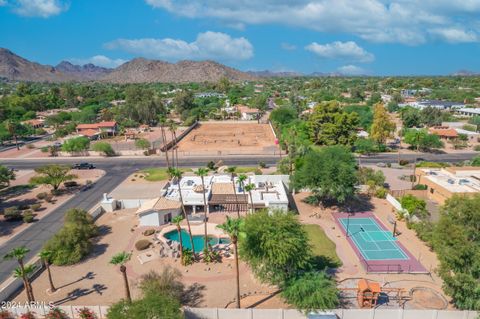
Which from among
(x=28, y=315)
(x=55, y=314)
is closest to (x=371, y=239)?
(x=55, y=314)

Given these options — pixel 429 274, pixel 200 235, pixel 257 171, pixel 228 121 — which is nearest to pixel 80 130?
pixel 228 121

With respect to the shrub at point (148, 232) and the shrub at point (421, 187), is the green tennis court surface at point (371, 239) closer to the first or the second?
the shrub at point (421, 187)

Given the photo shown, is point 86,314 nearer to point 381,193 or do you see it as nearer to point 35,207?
point 35,207

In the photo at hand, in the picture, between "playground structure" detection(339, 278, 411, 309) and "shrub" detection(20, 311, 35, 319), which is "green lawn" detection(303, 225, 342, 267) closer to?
"playground structure" detection(339, 278, 411, 309)

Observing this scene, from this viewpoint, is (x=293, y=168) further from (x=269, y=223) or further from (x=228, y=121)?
(x=228, y=121)

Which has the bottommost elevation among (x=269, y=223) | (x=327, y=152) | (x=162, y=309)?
(x=162, y=309)

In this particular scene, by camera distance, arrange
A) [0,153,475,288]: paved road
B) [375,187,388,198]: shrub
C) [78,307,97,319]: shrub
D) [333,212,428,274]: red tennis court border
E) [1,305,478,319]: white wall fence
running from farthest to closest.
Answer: [375,187,388,198]: shrub
[0,153,475,288]: paved road
[333,212,428,274]: red tennis court border
[78,307,97,319]: shrub
[1,305,478,319]: white wall fence

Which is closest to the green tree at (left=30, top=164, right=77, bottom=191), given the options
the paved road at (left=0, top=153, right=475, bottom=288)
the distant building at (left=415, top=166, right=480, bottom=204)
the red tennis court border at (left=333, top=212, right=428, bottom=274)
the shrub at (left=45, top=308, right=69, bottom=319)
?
the paved road at (left=0, top=153, right=475, bottom=288)
